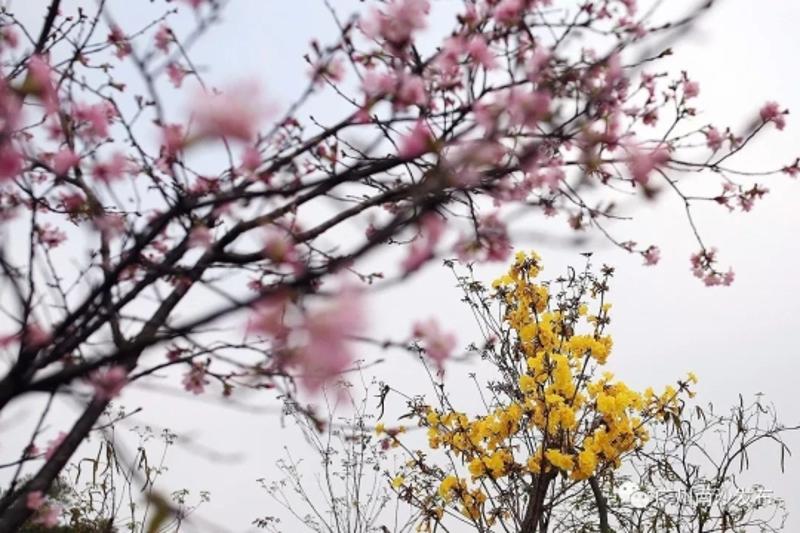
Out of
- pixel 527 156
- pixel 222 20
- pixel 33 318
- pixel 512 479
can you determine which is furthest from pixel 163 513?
pixel 512 479

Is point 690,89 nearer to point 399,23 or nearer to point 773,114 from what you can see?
point 773,114

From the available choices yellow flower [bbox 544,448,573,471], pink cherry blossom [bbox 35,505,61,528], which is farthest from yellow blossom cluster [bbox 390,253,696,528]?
pink cherry blossom [bbox 35,505,61,528]

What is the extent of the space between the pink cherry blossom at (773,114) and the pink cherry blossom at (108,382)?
8.04ft

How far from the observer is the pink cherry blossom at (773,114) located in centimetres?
317

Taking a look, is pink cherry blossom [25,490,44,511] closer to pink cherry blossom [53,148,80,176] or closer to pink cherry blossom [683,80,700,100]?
pink cherry blossom [53,148,80,176]

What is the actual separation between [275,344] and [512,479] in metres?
3.46

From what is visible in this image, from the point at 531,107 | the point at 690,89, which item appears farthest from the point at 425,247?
the point at 690,89

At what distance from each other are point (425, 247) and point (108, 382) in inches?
33.3

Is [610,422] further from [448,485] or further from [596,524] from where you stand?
[596,524]

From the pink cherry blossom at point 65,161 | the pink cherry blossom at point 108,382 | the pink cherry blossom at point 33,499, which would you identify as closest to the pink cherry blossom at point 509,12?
the pink cherry blossom at point 65,161

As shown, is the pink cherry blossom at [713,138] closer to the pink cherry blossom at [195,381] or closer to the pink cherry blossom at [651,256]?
the pink cherry blossom at [651,256]

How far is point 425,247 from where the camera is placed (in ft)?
4.36

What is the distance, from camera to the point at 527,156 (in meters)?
1.30

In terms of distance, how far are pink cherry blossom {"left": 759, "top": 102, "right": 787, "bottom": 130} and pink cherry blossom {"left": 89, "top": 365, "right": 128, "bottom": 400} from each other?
245cm
